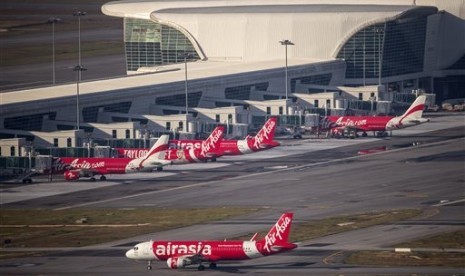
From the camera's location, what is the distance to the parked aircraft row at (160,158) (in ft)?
544

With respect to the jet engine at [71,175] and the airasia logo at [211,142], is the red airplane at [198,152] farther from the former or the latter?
the jet engine at [71,175]

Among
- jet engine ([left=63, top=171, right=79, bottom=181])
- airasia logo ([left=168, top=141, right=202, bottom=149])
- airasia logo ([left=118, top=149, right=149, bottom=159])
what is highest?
airasia logo ([left=168, top=141, right=202, bottom=149])

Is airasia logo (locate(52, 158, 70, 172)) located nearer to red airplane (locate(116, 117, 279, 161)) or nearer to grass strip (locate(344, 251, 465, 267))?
red airplane (locate(116, 117, 279, 161))

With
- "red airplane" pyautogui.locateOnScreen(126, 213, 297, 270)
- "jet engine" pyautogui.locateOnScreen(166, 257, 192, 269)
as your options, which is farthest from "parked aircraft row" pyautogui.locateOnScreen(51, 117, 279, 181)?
"jet engine" pyautogui.locateOnScreen(166, 257, 192, 269)

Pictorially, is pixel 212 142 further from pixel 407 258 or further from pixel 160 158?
pixel 407 258

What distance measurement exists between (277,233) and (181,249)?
7567 millimetres

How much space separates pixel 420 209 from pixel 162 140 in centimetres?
3557

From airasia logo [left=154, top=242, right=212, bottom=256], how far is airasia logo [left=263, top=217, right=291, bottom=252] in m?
4.38

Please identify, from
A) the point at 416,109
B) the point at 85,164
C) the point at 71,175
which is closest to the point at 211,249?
the point at 85,164

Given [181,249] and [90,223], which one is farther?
[90,223]

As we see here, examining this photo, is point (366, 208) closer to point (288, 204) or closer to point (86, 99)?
point (288, 204)

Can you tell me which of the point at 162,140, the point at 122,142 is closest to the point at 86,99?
the point at 122,142

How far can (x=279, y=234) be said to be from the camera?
114 m

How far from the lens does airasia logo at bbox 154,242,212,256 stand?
11494cm
